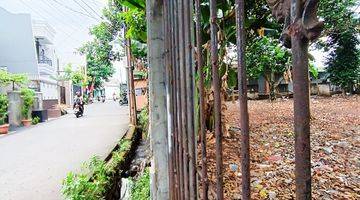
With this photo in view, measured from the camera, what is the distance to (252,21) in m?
4.59

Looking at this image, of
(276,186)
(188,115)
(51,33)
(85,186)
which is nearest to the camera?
(188,115)

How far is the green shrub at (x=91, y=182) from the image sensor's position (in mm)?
3471

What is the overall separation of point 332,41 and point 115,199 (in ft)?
54.8

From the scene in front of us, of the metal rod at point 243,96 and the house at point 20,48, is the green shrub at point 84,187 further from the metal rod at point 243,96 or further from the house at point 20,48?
the house at point 20,48

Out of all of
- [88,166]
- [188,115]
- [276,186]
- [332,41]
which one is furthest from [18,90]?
[332,41]

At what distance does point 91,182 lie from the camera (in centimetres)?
388

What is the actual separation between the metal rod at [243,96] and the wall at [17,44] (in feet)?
79.6

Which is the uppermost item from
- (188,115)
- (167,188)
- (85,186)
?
(188,115)

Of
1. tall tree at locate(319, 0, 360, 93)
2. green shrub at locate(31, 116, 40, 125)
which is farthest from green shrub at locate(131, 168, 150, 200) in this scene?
tall tree at locate(319, 0, 360, 93)

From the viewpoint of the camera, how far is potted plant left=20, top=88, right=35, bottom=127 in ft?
46.3

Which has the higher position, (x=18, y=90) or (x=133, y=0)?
(x=133, y=0)

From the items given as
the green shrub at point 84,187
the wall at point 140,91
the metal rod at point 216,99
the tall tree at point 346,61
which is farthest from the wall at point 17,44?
the metal rod at point 216,99

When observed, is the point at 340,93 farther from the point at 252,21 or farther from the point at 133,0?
the point at 133,0

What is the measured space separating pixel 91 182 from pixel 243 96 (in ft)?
11.5
